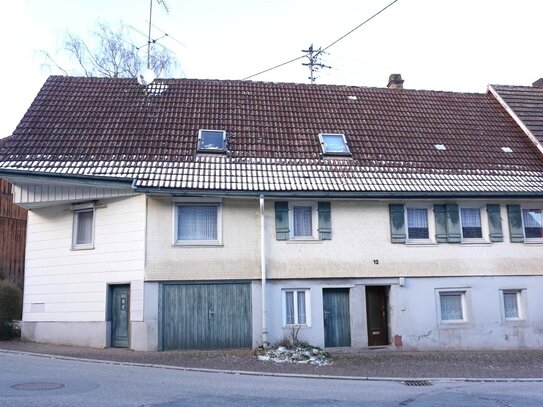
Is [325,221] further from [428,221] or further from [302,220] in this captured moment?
[428,221]

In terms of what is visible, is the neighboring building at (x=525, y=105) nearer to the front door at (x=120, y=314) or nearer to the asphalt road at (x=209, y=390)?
the asphalt road at (x=209, y=390)

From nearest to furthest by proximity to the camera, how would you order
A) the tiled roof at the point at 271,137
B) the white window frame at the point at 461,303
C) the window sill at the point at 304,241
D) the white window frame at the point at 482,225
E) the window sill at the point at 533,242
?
the tiled roof at the point at 271,137
the window sill at the point at 304,241
the white window frame at the point at 461,303
the white window frame at the point at 482,225
the window sill at the point at 533,242

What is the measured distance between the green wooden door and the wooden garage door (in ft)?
7.18

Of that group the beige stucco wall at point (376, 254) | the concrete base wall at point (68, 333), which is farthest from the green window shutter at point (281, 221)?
the concrete base wall at point (68, 333)

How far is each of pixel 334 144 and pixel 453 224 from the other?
13.8ft

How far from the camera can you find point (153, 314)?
15.1 m

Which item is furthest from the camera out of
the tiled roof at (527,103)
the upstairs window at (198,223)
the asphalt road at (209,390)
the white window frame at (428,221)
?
the tiled roof at (527,103)

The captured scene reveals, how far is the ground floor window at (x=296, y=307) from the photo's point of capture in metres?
15.9

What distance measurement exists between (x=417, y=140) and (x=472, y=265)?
4.42 metres

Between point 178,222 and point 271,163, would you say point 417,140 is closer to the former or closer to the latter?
point 271,163

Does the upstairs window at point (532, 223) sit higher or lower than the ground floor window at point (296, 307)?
higher

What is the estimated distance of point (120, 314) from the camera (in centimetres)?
1570

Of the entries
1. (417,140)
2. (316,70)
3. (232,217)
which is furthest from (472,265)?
(316,70)

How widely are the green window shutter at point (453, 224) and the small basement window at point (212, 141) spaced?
671 cm
